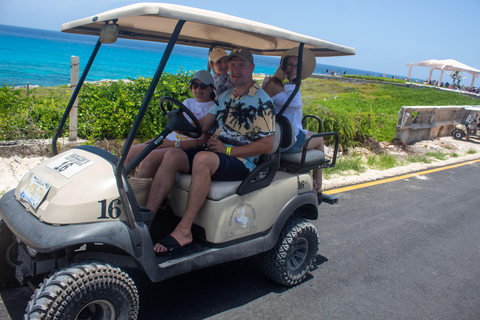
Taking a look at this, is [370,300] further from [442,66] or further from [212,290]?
[442,66]

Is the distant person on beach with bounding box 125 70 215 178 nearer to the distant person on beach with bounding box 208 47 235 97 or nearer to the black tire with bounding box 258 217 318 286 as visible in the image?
the distant person on beach with bounding box 208 47 235 97

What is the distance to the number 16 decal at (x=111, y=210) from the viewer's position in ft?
8.06

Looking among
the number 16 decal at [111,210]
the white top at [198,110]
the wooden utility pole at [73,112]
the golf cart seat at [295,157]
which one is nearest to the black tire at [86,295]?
the number 16 decal at [111,210]

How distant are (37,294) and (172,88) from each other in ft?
15.9

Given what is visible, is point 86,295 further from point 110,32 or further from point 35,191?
point 110,32

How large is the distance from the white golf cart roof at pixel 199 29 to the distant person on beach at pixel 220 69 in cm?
14

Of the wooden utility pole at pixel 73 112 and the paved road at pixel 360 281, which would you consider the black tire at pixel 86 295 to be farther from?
the wooden utility pole at pixel 73 112

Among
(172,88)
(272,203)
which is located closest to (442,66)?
(172,88)

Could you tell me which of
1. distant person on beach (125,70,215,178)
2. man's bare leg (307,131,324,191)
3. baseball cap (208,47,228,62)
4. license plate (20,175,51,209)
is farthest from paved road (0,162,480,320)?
baseball cap (208,47,228,62)

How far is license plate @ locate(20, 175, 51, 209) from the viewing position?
2467 millimetres

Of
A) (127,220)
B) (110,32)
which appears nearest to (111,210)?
(127,220)

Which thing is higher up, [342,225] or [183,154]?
[183,154]

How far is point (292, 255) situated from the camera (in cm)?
356

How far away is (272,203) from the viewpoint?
3.28 meters
